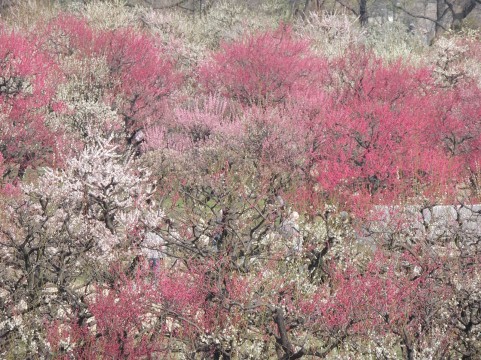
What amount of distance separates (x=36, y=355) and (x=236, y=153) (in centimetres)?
824

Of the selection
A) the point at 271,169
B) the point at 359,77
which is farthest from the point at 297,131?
the point at 359,77

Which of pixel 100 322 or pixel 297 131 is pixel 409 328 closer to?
pixel 100 322

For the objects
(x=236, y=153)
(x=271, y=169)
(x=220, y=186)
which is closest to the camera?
(x=220, y=186)

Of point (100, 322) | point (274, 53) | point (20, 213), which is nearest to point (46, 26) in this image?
point (274, 53)

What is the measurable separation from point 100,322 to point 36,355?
2.14ft

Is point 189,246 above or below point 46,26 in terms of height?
above

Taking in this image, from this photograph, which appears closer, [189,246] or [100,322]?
[100,322]

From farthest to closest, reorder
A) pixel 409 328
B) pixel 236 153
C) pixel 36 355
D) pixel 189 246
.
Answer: pixel 236 153
pixel 189 246
pixel 409 328
pixel 36 355

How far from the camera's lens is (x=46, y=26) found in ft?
65.8

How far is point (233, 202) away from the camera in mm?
9102

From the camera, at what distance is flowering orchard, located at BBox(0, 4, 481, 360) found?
23.2ft

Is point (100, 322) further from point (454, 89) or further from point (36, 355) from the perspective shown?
point (454, 89)

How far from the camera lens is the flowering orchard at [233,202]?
279 inches

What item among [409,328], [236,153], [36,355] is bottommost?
[236,153]
